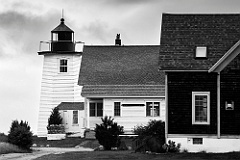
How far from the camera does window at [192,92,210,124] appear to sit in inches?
1885

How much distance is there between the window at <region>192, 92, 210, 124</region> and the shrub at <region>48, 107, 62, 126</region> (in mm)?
26782

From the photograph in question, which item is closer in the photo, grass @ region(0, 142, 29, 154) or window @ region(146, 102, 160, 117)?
grass @ region(0, 142, 29, 154)

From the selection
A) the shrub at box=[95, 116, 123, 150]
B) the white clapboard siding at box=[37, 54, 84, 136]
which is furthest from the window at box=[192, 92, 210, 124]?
the white clapboard siding at box=[37, 54, 84, 136]

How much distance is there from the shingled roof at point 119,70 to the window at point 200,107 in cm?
2107

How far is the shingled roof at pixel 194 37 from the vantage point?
48.3m

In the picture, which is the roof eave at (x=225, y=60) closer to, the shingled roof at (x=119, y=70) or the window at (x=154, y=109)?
the shingled roof at (x=119, y=70)

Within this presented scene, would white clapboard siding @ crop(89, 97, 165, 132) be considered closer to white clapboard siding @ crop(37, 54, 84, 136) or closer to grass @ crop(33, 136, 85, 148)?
grass @ crop(33, 136, 85, 148)

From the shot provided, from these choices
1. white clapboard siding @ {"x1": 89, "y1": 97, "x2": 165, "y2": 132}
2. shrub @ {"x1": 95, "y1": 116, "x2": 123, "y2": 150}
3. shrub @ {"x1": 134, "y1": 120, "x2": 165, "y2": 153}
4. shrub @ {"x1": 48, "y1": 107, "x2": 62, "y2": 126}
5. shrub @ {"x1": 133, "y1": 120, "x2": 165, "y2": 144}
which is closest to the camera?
shrub @ {"x1": 134, "y1": 120, "x2": 165, "y2": 153}

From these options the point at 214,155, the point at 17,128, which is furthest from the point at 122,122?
the point at 214,155

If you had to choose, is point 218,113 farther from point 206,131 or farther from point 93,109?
point 93,109

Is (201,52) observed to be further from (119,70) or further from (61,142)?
(119,70)

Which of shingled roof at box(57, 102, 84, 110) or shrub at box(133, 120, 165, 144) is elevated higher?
shingled roof at box(57, 102, 84, 110)

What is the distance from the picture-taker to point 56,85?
77.9 m

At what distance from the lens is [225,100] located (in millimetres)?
47719
